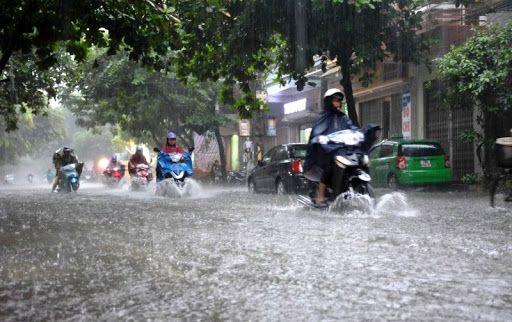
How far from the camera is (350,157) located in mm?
9023

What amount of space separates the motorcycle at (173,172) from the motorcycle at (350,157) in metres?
6.75

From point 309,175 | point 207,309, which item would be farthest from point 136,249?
point 309,175

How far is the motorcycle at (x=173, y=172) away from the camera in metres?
15.4

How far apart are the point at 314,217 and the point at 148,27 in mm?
4254

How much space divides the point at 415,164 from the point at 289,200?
15.8 feet

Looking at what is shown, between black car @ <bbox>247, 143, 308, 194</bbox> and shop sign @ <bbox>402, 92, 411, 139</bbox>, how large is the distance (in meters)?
6.96

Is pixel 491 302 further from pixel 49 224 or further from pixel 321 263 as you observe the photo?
pixel 49 224

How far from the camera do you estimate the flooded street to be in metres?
3.81

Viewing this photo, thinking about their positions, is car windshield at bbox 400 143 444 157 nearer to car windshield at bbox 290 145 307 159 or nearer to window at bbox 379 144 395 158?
window at bbox 379 144 395 158

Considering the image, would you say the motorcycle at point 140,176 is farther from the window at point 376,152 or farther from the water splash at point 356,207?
the water splash at point 356,207

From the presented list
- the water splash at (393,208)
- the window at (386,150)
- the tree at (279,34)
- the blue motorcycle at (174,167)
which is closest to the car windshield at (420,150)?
the window at (386,150)

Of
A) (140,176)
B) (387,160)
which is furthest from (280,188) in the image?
(140,176)

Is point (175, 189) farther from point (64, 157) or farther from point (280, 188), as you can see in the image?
point (64, 157)

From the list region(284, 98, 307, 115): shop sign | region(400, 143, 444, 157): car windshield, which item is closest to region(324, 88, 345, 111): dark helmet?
region(400, 143, 444, 157): car windshield
